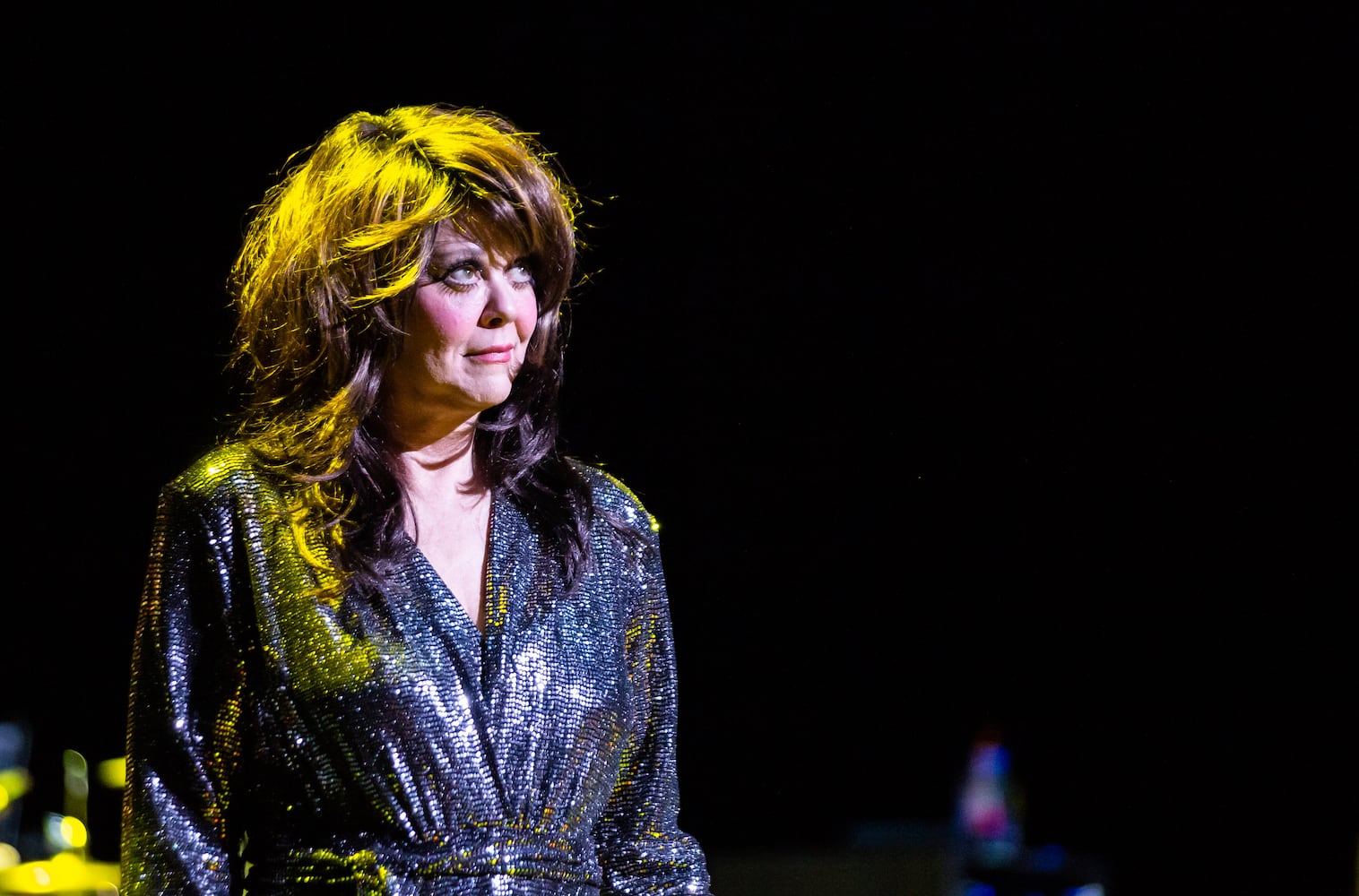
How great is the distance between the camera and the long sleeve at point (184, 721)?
1.36 m

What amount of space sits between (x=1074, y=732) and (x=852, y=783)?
536 mm

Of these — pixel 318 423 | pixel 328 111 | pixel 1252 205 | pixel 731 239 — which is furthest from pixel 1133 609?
pixel 318 423

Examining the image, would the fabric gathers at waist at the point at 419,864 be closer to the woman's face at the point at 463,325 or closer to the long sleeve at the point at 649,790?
the long sleeve at the point at 649,790

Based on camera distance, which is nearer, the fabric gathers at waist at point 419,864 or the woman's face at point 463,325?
the fabric gathers at waist at point 419,864

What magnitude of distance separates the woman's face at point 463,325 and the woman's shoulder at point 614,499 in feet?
0.64

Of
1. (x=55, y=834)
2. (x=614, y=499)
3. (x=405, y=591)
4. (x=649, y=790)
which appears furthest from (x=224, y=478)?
(x=55, y=834)

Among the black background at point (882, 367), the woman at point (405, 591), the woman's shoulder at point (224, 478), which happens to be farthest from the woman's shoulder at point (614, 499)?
the black background at point (882, 367)

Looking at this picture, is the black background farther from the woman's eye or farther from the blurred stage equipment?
the woman's eye

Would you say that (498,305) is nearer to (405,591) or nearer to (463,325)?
(463,325)

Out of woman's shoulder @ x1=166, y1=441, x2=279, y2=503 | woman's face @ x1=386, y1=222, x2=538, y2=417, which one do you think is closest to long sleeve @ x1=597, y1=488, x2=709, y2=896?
woman's face @ x1=386, y1=222, x2=538, y2=417

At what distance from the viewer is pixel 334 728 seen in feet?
4.45

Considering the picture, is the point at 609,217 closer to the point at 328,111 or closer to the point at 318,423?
the point at 328,111

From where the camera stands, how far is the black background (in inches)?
101

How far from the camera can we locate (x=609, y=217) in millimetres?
2889
